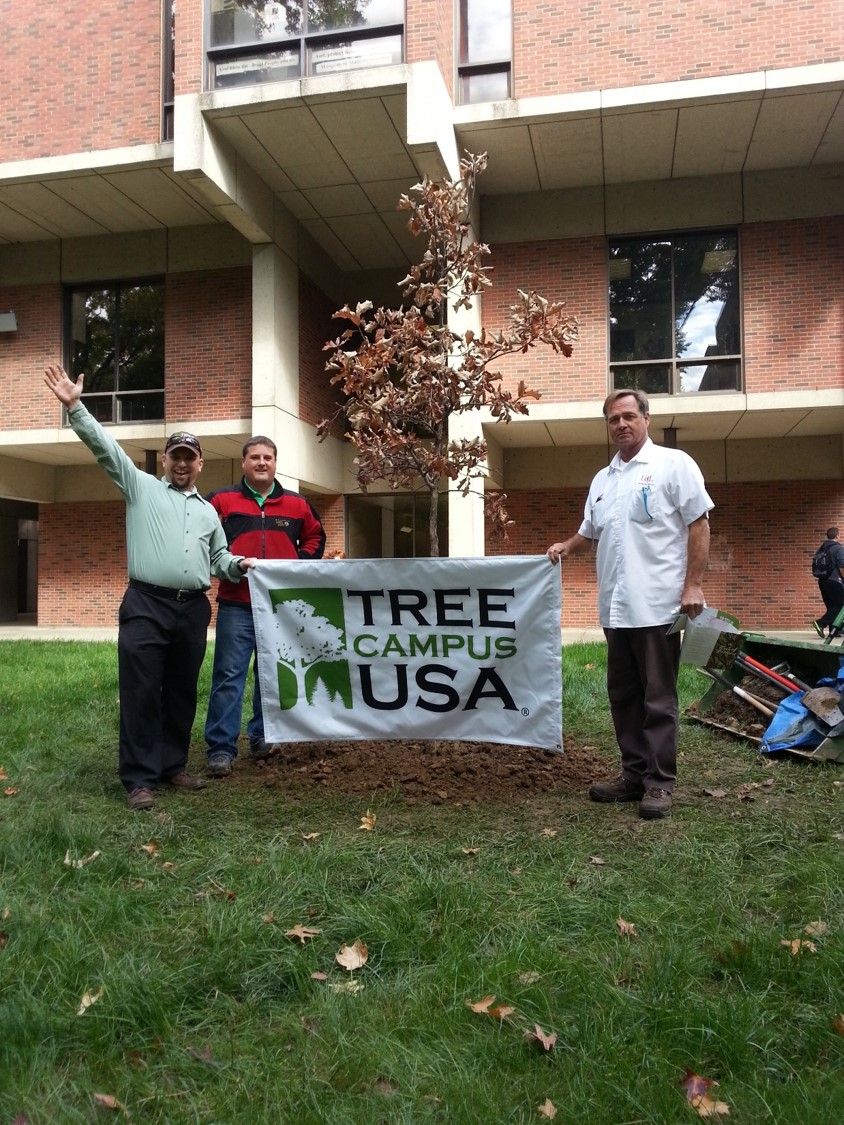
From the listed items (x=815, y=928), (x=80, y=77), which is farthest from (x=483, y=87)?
(x=815, y=928)

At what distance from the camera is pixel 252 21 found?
13.7m

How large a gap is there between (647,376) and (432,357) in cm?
1147

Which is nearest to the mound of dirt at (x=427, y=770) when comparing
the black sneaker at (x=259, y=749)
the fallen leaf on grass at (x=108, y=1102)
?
the black sneaker at (x=259, y=749)

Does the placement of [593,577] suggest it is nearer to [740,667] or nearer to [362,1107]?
[740,667]

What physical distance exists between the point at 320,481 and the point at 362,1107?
1530cm

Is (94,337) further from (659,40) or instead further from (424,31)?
(659,40)

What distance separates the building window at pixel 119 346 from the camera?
57.1 ft

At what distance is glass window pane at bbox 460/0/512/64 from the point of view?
14.3 meters

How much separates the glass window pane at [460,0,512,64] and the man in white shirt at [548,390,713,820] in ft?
41.0

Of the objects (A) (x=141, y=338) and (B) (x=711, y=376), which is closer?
(B) (x=711, y=376)

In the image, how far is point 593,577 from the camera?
17.6 m

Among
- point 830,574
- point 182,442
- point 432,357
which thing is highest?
point 432,357

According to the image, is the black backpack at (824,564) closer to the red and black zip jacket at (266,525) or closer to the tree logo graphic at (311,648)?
the red and black zip jacket at (266,525)

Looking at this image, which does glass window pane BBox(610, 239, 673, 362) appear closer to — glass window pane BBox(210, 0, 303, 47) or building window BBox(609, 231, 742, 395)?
building window BBox(609, 231, 742, 395)
